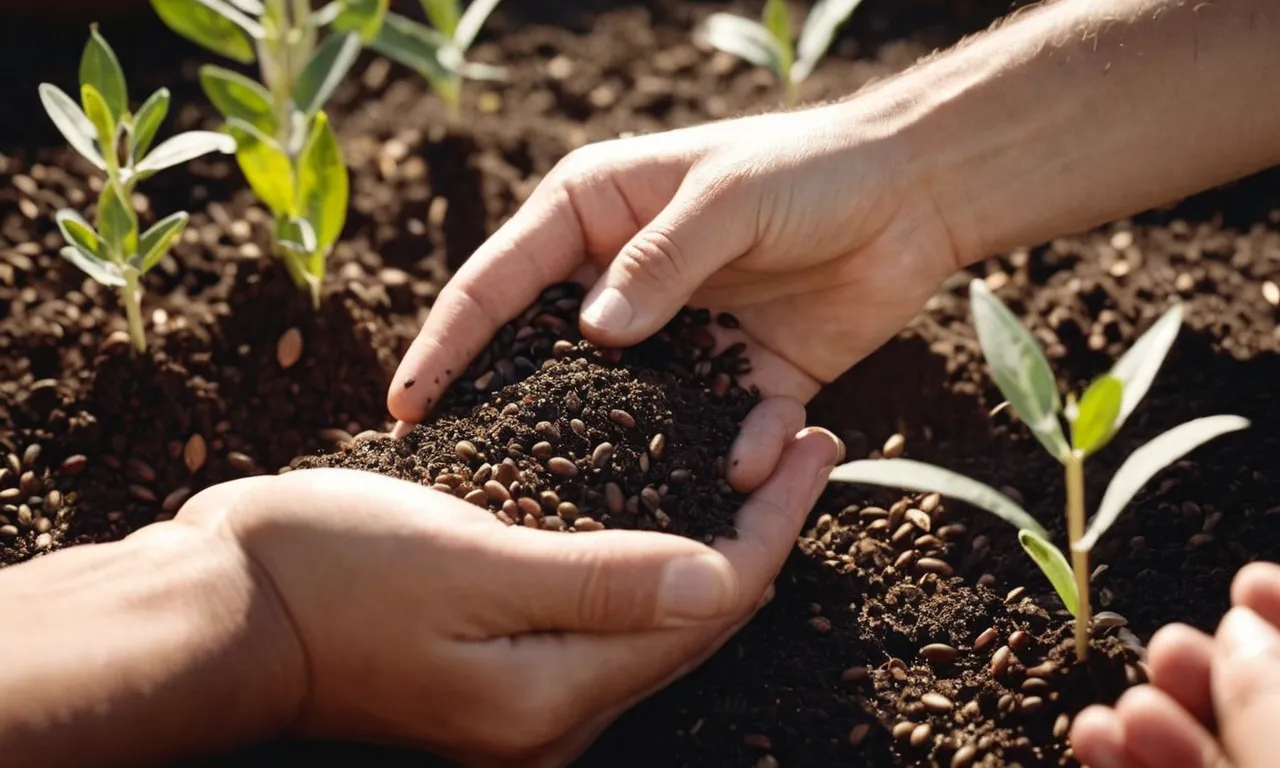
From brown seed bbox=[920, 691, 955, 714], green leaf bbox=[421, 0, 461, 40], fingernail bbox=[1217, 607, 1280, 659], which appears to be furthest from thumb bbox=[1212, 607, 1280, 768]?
green leaf bbox=[421, 0, 461, 40]

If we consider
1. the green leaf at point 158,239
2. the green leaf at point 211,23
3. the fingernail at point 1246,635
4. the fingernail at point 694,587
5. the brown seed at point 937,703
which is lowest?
the fingernail at point 694,587

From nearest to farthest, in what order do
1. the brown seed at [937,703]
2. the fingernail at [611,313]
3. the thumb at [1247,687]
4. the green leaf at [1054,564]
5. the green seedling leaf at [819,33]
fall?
the thumb at [1247,687], the green leaf at [1054,564], the brown seed at [937,703], the fingernail at [611,313], the green seedling leaf at [819,33]

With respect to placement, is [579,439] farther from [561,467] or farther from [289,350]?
[289,350]

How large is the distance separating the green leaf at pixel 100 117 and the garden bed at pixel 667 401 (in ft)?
1.34

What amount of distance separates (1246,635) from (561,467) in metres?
0.96

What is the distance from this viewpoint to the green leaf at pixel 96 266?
6.78 feet

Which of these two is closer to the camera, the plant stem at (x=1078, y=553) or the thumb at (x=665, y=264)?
the plant stem at (x=1078, y=553)

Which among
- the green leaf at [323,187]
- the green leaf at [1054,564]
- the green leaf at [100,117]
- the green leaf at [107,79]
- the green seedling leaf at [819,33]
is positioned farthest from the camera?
the green seedling leaf at [819,33]

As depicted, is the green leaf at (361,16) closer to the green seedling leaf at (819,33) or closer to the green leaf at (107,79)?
the green leaf at (107,79)

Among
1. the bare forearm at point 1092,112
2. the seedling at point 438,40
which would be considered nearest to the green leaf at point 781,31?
the bare forearm at point 1092,112

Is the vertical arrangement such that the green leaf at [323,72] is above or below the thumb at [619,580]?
above

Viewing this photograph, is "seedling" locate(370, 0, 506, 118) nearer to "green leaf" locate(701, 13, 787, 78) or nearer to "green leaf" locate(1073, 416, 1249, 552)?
"green leaf" locate(701, 13, 787, 78)

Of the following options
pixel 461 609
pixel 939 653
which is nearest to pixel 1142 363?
pixel 939 653

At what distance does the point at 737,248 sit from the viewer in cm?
200
